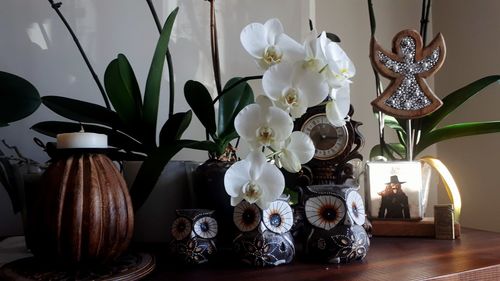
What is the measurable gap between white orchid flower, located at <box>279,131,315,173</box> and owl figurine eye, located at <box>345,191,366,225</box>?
0.10 meters

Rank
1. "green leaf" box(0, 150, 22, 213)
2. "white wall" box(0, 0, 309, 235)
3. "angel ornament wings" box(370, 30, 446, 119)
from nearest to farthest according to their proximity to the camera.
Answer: "green leaf" box(0, 150, 22, 213) < "angel ornament wings" box(370, 30, 446, 119) < "white wall" box(0, 0, 309, 235)

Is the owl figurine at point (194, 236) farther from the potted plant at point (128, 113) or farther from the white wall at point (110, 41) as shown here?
the white wall at point (110, 41)

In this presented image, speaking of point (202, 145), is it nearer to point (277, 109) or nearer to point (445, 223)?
point (277, 109)

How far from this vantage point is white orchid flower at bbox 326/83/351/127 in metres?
0.58

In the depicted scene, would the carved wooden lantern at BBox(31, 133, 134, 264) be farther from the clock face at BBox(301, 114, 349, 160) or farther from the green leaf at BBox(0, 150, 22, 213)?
the clock face at BBox(301, 114, 349, 160)

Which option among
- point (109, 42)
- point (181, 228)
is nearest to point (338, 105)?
Result: point (181, 228)

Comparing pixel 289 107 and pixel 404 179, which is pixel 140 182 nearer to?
pixel 289 107

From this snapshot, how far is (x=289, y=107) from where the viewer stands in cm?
55

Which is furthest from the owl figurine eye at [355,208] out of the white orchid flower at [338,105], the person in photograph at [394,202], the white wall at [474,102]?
the white wall at [474,102]

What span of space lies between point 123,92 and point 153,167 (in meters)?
0.16

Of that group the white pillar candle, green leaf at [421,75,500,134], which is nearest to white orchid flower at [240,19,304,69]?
the white pillar candle

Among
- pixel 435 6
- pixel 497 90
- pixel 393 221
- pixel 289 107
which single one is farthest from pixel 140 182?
pixel 435 6

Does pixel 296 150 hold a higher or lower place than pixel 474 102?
lower

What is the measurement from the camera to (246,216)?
61 cm
